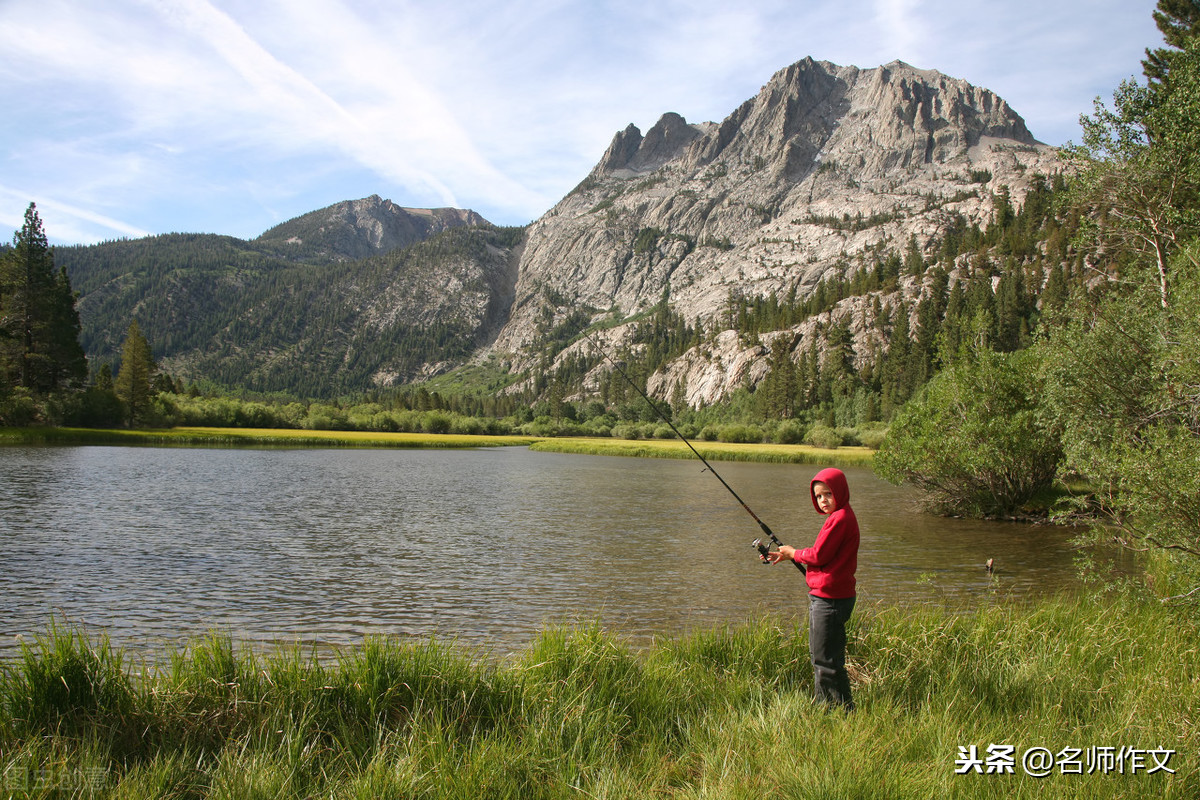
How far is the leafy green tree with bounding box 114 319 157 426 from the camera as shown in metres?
72.4

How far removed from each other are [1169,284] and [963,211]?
214045 millimetres

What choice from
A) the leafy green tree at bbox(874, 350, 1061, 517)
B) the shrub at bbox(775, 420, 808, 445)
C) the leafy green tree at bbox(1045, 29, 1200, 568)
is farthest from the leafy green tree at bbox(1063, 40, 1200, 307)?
the shrub at bbox(775, 420, 808, 445)

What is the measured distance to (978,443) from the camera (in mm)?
24797

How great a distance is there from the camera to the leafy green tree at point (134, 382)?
72.4 meters

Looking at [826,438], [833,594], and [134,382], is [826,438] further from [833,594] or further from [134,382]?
[134,382]

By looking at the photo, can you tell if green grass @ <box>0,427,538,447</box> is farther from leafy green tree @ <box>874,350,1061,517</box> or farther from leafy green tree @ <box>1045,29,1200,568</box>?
leafy green tree @ <box>1045,29,1200,568</box>

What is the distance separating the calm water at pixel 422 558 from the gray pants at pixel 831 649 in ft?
14.8

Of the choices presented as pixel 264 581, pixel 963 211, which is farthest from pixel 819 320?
pixel 264 581

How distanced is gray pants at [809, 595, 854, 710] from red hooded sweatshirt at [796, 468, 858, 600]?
0.11 metres

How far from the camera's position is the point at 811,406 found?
118562mm

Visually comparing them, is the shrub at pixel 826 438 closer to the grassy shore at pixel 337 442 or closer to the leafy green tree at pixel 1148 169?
the grassy shore at pixel 337 442

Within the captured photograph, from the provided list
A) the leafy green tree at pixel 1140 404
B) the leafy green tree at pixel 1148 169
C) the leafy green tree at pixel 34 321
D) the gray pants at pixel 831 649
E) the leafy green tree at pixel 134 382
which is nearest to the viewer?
the gray pants at pixel 831 649

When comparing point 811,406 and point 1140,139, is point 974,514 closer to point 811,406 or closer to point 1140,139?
point 1140,139

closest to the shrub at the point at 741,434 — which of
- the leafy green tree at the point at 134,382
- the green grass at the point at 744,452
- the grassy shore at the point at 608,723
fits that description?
the green grass at the point at 744,452
